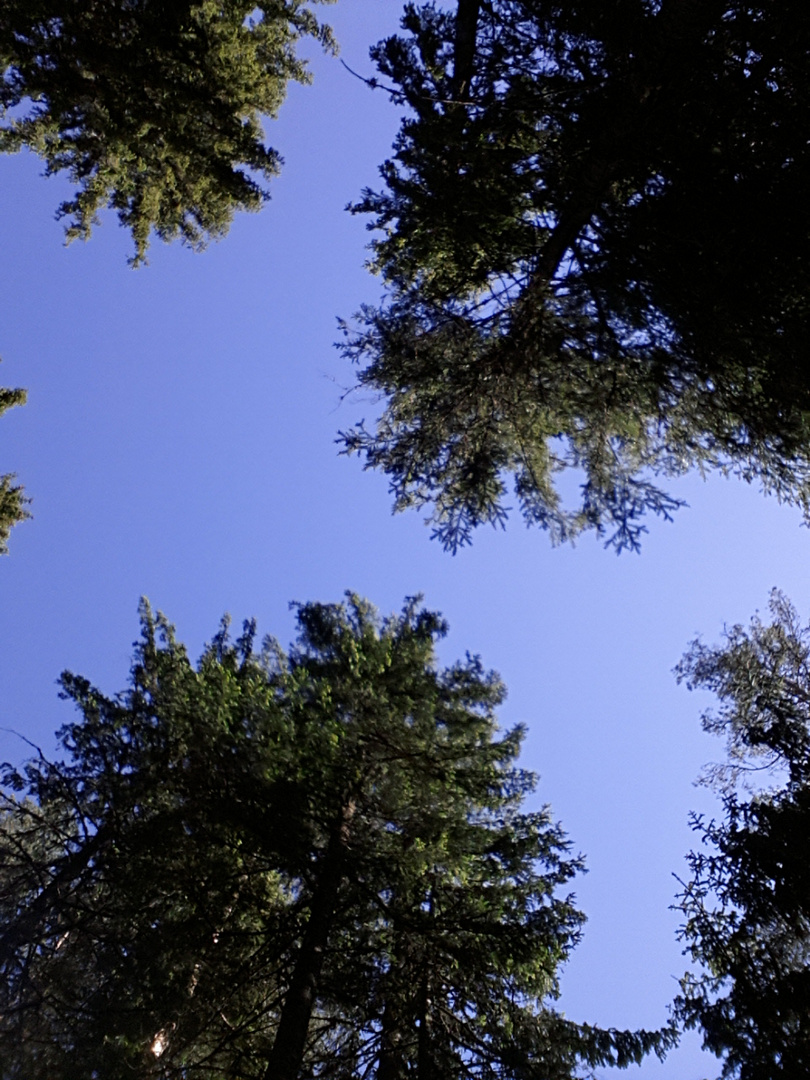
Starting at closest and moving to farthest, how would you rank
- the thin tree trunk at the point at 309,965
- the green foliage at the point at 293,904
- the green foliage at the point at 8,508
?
1. the thin tree trunk at the point at 309,965
2. the green foliage at the point at 293,904
3. the green foliage at the point at 8,508

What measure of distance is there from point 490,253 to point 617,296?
63.5 inches

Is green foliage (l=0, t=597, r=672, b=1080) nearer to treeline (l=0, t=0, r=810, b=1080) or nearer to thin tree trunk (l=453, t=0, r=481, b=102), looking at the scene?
treeline (l=0, t=0, r=810, b=1080)

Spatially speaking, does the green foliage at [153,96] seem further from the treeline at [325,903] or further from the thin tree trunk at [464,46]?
the treeline at [325,903]

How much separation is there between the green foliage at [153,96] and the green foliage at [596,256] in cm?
426

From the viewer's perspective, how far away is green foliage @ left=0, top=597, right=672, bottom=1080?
286 inches

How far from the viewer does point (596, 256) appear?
8289mm

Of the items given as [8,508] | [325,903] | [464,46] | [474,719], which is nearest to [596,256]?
[464,46]

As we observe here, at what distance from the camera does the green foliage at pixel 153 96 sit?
1009 centimetres

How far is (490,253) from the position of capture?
8.47 m

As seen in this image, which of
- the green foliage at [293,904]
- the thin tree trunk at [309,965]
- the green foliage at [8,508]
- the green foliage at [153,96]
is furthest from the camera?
the green foliage at [8,508]

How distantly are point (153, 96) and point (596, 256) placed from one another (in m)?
7.36

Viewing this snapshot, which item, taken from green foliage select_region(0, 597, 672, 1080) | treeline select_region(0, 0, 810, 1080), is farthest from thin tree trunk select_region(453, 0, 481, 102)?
green foliage select_region(0, 597, 672, 1080)

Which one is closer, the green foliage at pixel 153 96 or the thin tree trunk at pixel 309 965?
the thin tree trunk at pixel 309 965

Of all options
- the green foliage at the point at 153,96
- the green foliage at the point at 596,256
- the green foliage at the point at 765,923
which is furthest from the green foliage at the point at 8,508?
the green foliage at the point at 765,923
